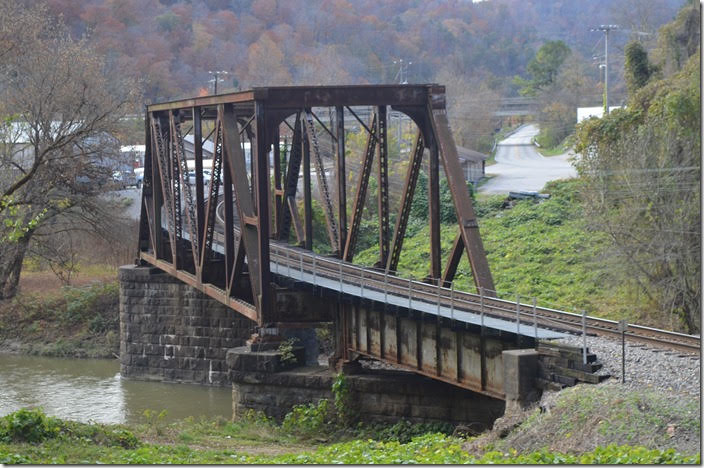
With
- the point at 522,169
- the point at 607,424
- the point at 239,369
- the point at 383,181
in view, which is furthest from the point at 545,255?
the point at 522,169

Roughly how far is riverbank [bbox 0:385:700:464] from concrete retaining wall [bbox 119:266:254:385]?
50.3 ft

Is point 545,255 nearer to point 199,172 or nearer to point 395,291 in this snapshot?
point 199,172

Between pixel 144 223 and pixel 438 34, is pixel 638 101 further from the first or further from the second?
pixel 438 34

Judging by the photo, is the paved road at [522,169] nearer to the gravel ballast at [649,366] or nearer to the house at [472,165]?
the house at [472,165]

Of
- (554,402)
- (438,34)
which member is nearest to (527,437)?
(554,402)

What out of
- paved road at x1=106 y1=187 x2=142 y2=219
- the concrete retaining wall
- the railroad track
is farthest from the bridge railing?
paved road at x1=106 y1=187 x2=142 y2=219

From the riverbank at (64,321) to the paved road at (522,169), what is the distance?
24769 millimetres

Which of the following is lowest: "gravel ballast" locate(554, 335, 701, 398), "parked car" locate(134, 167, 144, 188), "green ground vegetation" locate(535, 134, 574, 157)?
"gravel ballast" locate(554, 335, 701, 398)

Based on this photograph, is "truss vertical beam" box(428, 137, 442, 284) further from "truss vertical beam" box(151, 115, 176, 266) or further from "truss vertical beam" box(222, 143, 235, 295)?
"truss vertical beam" box(151, 115, 176, 266)

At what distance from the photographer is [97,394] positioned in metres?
36.2

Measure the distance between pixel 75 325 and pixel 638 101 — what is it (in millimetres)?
26190

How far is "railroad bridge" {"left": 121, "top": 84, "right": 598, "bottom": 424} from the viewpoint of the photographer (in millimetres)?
22266

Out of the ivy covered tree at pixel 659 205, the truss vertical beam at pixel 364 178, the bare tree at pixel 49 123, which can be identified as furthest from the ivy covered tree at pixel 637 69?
the truss vertical beam at pixel 364 178

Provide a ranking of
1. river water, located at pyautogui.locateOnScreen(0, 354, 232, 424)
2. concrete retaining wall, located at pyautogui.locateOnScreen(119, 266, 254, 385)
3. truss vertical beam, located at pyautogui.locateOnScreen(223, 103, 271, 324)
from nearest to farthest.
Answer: truss vertical beam, located at pyautogui.locateOnScreen(223, 103, 271, 324) < river water, located at pyautogui.locateOnScreen(0, 354, 232, 424) < concrete retaining wall, located at pyautogui.locateOnScreen(119, 266, 254, 385)
